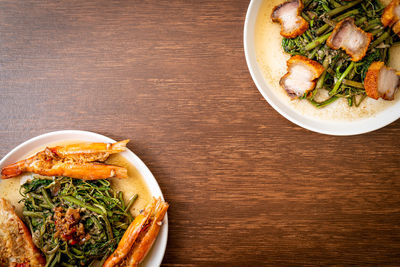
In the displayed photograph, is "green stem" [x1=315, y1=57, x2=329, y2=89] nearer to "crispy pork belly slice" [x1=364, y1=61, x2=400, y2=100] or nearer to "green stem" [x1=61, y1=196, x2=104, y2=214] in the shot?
"crispy pork belly slice" [x1=364, y1=61, x2=400, y2=100]

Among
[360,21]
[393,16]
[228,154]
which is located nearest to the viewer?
[393,16]

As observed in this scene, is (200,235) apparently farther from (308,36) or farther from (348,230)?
(308,36)

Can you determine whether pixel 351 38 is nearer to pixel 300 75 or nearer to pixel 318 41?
pixel 318 41

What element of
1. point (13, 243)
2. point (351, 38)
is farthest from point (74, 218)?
point (351, 38)

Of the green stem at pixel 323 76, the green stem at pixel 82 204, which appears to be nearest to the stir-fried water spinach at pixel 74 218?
the green stem at pixel 82 204

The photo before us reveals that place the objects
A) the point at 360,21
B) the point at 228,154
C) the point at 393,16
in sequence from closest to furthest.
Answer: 1. the point at 393,16
2. the point at 360,21
3. the point at 228,154

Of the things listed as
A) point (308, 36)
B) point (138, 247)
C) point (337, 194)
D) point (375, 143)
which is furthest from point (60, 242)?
point (375, 143)

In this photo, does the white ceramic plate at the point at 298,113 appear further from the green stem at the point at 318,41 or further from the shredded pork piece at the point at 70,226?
the shredded pork piece at the point at 70,226
